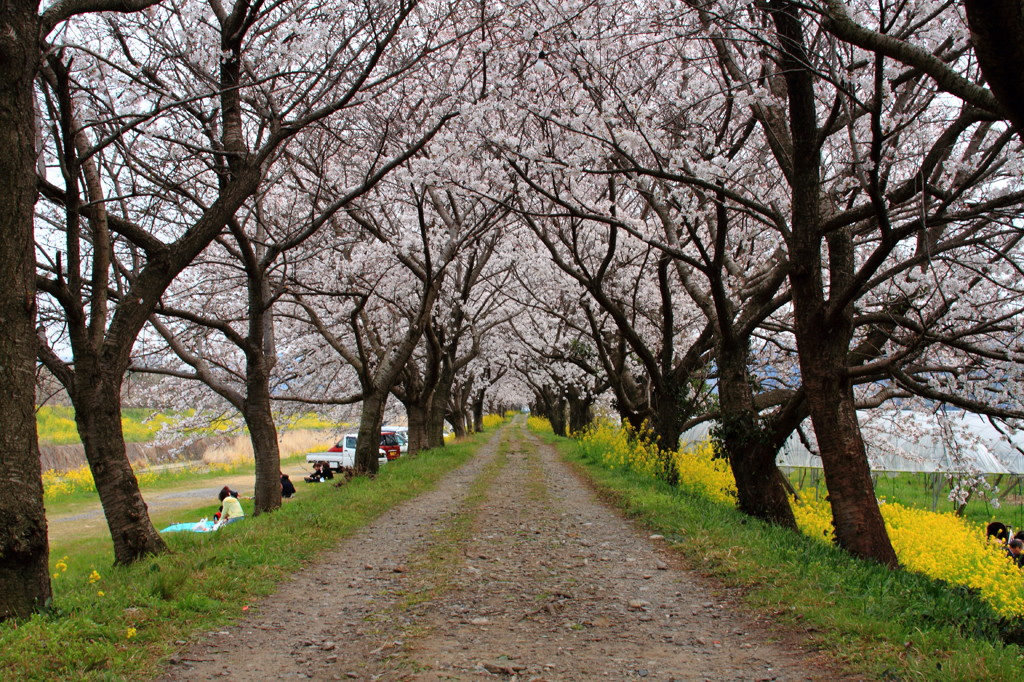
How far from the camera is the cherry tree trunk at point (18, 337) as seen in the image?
15.0 feet

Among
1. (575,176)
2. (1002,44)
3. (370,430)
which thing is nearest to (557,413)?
(370,430)

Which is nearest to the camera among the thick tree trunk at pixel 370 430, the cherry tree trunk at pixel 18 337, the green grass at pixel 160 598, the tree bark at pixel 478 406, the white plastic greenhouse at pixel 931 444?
the green grass at pixel 160 598

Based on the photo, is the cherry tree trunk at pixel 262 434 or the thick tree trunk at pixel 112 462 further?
the cherry tree trunk at pixel 262 434

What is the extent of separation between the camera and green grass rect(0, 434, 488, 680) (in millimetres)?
3908

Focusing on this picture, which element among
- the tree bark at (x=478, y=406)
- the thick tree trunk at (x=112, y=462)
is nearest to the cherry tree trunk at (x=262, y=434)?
the thick tree trunk at (x=112, y=462)

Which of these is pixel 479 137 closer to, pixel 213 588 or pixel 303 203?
pixel 303 203

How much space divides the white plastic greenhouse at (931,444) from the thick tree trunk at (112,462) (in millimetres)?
8103

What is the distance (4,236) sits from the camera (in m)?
4.61

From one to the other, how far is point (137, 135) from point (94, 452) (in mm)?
3917

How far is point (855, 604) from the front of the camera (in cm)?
469

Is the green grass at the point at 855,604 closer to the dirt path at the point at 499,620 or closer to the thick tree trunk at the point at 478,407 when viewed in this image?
the dirt path at the point at 499,620

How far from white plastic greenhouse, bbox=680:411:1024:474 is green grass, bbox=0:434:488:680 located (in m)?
6.76

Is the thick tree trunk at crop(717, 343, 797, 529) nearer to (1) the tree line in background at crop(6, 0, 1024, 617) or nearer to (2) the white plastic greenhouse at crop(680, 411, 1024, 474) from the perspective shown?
(1) the tree line in background at crop(6, 0, 1024, 617)

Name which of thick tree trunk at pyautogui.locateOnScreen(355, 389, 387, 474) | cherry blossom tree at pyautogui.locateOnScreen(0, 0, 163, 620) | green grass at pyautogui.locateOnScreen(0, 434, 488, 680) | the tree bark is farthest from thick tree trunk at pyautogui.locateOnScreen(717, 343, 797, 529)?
the tree bark
